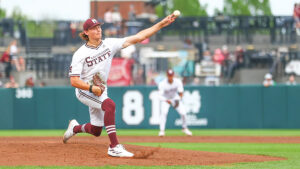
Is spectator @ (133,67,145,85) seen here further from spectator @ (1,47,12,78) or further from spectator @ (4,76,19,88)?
spectator @ (1,47,12,78)

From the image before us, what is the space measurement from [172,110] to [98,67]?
43.1ft

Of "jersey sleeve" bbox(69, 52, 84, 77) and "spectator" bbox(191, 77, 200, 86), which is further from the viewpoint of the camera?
"spectator" bbox(191, 77, 200, 86)

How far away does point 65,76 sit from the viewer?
25.0 m

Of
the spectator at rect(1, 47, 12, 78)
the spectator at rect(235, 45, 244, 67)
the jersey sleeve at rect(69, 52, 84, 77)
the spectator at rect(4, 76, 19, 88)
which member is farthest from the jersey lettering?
the spectator at rect(1, 47, 12, 78)

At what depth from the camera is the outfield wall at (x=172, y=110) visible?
2195cm

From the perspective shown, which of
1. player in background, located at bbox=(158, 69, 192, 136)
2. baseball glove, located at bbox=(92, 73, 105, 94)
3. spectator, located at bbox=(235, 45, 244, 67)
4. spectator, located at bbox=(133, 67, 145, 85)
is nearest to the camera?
baseball glove, located at bbox=(92, 73, 105, 94)

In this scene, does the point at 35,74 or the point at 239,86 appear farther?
the point at 35,74

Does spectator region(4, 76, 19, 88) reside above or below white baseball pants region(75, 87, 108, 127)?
below

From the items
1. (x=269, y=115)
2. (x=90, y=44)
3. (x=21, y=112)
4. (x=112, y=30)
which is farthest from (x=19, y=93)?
(x=90, y=44)

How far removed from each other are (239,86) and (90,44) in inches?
538

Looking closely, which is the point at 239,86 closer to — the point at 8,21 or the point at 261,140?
the point at 261,140

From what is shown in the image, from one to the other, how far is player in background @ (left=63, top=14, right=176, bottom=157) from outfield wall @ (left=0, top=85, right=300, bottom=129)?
12.7 m

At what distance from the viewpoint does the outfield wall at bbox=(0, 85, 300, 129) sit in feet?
72.0

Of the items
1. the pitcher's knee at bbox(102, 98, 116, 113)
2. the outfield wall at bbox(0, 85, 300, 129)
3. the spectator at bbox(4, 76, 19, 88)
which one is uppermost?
the pitcher's knee at bbox(102, 98, 116, 113)
